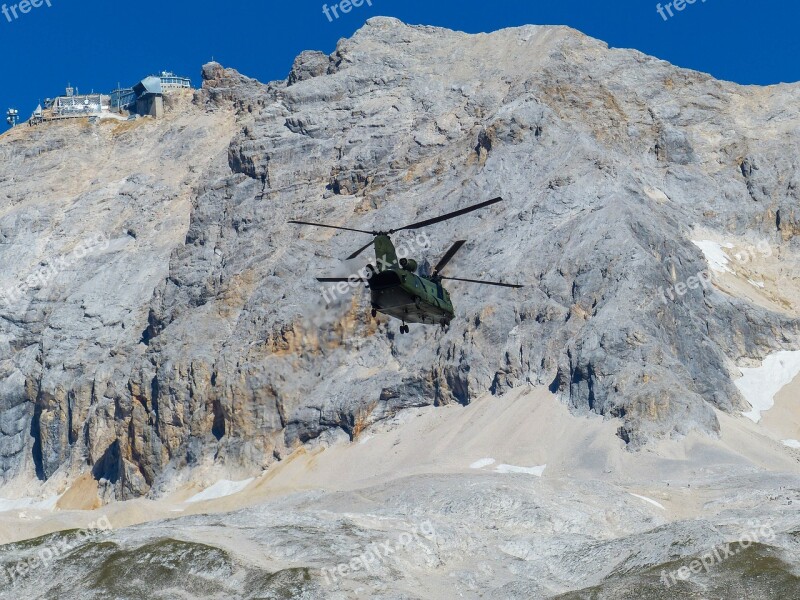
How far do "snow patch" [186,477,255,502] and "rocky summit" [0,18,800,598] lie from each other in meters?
1.36

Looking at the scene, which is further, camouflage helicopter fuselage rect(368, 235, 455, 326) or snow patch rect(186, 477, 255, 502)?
snow patch rect(186, 477, 255, 502)

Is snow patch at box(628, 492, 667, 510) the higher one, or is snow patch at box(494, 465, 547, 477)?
snow patch at box(494, 465, 547, 477)

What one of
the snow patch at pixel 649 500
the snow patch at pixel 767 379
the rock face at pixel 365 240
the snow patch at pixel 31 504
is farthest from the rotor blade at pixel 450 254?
the snow patch at pixel 31 504

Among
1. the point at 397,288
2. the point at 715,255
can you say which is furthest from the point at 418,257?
the point at 397,288

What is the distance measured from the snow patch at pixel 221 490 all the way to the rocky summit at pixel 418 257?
136 centimetres

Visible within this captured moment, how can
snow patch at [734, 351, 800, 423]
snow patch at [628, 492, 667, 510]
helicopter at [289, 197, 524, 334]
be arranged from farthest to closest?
snow patch at [734, 351, 800, 423], snow patch at [628, 492, 667, 510], helicopter at [289, 197, 524, 334]

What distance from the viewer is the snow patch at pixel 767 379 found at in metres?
124

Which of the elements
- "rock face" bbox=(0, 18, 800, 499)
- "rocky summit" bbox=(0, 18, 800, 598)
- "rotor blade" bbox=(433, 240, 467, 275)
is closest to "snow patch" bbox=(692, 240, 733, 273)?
"rocky summit" bbox=(0, 18, 800, 598)

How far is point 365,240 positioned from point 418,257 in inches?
240

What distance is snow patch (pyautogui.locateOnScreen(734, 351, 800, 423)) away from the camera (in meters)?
124

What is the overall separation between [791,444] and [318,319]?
44.0m

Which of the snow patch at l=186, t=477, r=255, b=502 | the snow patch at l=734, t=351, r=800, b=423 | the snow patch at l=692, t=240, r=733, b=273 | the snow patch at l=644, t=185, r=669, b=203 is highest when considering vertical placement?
the snow patch at l=644, t=185, r=669, b=203

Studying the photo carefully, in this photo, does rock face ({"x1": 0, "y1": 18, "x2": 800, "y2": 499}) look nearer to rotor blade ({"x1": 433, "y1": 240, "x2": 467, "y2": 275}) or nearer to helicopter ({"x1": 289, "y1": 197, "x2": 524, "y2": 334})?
helicopter ({"x1": 289, "y1": 197, "x2": 524, "y2": 334})

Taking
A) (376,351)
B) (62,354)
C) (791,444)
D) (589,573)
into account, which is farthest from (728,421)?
(62,354)
